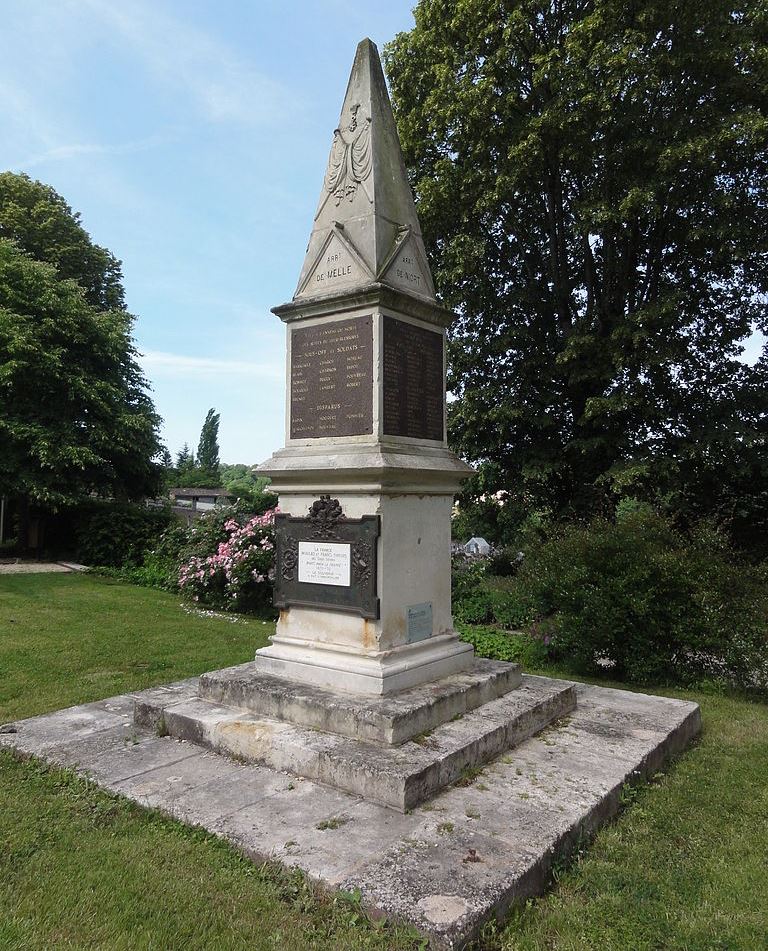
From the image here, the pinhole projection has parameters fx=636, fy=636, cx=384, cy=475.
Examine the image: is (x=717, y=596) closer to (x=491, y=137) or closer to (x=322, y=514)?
(x=322, y=514)

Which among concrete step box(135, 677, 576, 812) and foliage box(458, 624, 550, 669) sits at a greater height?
concrete step box(135, 677, 576, 812)

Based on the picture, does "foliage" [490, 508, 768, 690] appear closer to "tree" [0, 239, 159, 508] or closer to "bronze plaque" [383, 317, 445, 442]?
"bronze plaque" [383, 317, 445, 442]

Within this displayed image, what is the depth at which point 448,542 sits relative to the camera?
528 centimetres

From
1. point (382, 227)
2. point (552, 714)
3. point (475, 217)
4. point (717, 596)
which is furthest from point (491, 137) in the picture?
point (552, 714)

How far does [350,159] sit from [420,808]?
4.82m

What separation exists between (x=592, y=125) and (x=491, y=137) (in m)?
1.73

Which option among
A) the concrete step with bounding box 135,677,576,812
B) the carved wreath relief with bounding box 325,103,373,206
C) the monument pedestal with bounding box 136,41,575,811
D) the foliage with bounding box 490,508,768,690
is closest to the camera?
the concrete step with bounding box 135,677,576,812

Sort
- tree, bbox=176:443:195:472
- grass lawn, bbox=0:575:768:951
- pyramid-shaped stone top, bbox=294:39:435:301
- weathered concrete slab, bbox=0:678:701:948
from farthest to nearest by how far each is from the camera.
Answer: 1. tree, bbox=176:443:195:472
2. pyramid-shaped stone top, bbox=294:39:435:301
3. weathered concrete slab, bbox=0:678:701:948
4. grass lawn, bbox=0:575:768:951

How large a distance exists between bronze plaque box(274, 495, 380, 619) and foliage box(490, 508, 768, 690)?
3.40m

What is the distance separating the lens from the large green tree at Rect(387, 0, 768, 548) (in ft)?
32.2

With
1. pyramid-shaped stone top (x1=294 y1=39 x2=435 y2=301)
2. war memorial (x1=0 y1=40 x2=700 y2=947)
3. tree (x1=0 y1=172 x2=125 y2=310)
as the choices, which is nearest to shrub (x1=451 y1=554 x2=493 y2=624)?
war memorial (x1=0 y1=40 x2=700 y2=947)

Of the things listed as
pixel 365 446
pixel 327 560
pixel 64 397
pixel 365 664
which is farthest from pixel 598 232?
pixel 64 397

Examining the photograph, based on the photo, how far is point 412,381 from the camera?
16.5 feet

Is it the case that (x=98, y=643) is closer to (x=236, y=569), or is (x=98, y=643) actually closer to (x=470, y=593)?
(x=236, y=569)
